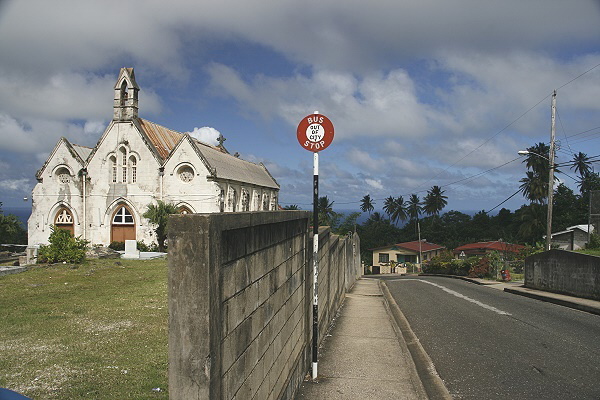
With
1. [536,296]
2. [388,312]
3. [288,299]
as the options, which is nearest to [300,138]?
[288,299]

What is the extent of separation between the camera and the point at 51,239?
74.0 feet

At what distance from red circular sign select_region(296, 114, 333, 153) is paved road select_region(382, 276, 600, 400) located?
Answer: 13.5 ft

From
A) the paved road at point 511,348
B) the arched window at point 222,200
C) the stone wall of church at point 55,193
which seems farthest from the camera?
the stone wall of church at point 55,193

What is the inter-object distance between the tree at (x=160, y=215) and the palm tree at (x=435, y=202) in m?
74.3

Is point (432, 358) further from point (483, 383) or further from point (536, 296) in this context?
point (536, 296)

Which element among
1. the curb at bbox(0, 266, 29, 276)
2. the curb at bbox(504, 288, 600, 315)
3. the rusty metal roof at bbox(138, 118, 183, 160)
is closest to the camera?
the curb at bbox(504, 288, 600, 315)

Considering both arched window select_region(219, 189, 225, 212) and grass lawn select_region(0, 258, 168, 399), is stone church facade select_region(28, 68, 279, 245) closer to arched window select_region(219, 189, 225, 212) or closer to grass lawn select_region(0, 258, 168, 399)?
arched window select_region(219, 189, 225, 212)

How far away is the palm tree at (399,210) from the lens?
107 meters

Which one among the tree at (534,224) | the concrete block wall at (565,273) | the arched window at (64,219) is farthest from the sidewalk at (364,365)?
the tree at (534,224)

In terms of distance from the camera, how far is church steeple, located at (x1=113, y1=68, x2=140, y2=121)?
37.0 meters

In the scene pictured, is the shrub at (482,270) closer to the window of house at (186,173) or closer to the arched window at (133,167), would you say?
the window of house at (186,173)

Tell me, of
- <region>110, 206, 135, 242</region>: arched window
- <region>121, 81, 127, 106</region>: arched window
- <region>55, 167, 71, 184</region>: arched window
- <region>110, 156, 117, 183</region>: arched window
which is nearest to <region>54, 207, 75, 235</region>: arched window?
<region>55, 167, 71, 184</region>: arched window

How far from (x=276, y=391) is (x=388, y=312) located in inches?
358

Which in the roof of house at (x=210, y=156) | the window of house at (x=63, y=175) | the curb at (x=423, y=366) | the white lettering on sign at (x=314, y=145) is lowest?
the curb at (x=423, y=366)
